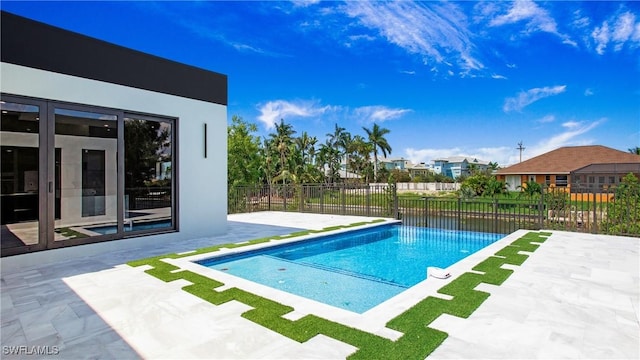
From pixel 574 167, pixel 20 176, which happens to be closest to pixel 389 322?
pixel 20 176

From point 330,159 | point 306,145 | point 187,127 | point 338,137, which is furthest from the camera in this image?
point 338,137

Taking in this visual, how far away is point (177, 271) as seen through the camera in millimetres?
→ 4559

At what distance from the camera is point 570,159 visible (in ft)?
91.7

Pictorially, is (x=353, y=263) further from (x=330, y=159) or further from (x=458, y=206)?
(x=330, y=159)

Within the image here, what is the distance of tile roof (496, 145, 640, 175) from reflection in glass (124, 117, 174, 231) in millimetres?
29922

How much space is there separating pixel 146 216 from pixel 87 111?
216 centimetres

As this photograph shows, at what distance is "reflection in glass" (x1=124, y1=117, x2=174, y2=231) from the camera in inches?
242

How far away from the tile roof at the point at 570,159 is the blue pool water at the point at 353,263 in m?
24.3

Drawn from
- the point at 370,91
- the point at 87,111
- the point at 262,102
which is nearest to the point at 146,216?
the point at 87,111

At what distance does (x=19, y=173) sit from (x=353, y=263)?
550cm

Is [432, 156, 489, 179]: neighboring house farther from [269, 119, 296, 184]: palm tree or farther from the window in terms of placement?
[269, 119, 296, 184]: palm tree

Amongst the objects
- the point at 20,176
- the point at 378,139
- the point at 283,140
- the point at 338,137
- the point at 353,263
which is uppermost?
the point at 338,137

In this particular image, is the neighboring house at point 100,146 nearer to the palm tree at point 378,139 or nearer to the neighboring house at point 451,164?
the palm tree at point 378,139

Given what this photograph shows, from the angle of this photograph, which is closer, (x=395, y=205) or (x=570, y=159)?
(x=395, y=205)
